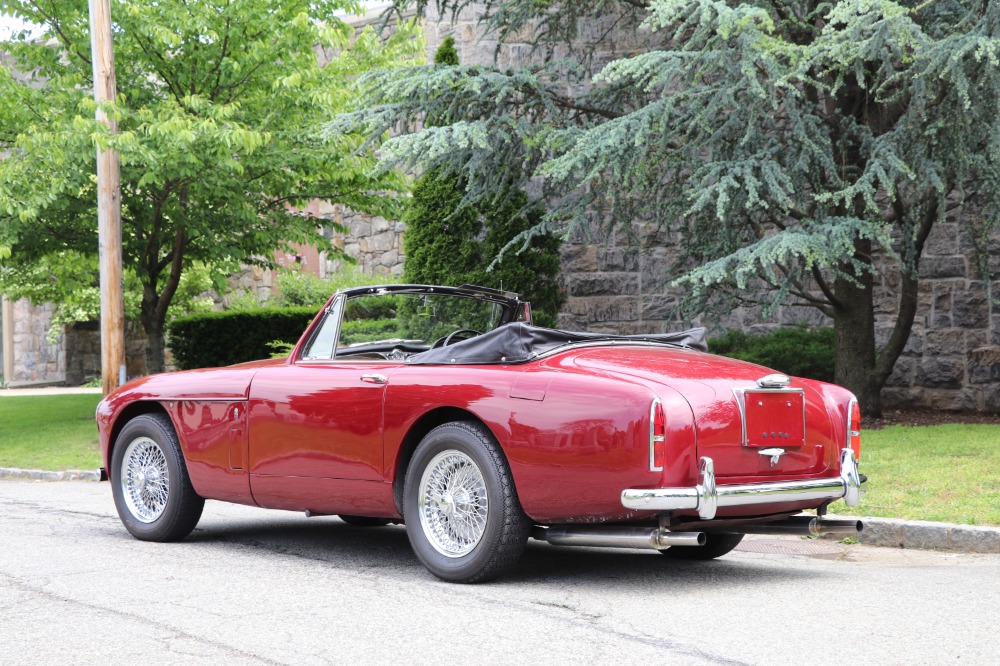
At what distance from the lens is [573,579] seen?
6004 mm

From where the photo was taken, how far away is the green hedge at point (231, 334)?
68.2 feet

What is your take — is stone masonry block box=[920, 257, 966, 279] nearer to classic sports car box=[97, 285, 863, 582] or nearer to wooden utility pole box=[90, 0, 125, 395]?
classic sports car box=[97, 285, 863, 582]

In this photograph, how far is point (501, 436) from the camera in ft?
18.2

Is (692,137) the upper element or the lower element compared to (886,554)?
upper

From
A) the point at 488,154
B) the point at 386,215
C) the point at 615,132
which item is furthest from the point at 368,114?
the point at 386,215

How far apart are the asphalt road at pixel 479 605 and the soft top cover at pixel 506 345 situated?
1157 mm

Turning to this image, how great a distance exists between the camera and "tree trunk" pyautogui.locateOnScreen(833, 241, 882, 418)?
12.6m

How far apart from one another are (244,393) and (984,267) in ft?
28.2

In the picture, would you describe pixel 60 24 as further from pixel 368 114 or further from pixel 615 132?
pixel 615 132

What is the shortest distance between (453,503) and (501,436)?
1.58ft

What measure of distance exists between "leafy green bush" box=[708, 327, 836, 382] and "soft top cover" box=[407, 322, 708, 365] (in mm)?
8013

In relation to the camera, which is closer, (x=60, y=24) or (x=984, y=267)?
(x=984, y=267)

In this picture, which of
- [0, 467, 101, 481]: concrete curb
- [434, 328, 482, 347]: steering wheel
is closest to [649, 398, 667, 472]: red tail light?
[434, 328, 482, 347]: steering wheel

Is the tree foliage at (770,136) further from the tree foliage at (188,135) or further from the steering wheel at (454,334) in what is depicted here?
the steering wheel at (454,334)
